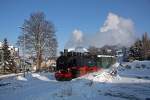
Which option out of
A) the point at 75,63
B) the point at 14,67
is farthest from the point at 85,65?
the point at 14,67

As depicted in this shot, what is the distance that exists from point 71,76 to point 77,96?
1332 cm

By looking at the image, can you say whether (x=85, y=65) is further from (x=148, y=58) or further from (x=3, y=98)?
(x=148, y=58)

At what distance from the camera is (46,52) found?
2104 inches

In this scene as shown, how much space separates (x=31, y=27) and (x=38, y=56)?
18.7 ft

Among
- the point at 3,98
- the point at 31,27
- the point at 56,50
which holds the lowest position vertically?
the point at 3,98

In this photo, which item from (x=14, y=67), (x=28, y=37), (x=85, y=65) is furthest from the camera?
(x=14, y=67)

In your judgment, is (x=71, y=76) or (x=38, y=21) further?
(x=38, y=21)

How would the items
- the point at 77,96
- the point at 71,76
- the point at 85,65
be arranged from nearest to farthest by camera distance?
the point at 77,96 → the point at 71,76 → the point at 85,65

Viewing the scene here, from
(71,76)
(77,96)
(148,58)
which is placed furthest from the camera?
(148,58)

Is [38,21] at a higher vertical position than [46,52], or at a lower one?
higher

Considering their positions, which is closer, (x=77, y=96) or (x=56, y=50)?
(x=77, y=96)

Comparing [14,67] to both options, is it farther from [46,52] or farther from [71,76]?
[71,76]

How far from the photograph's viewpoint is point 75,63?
32.2 m

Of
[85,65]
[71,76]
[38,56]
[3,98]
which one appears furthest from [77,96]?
[38,56]
